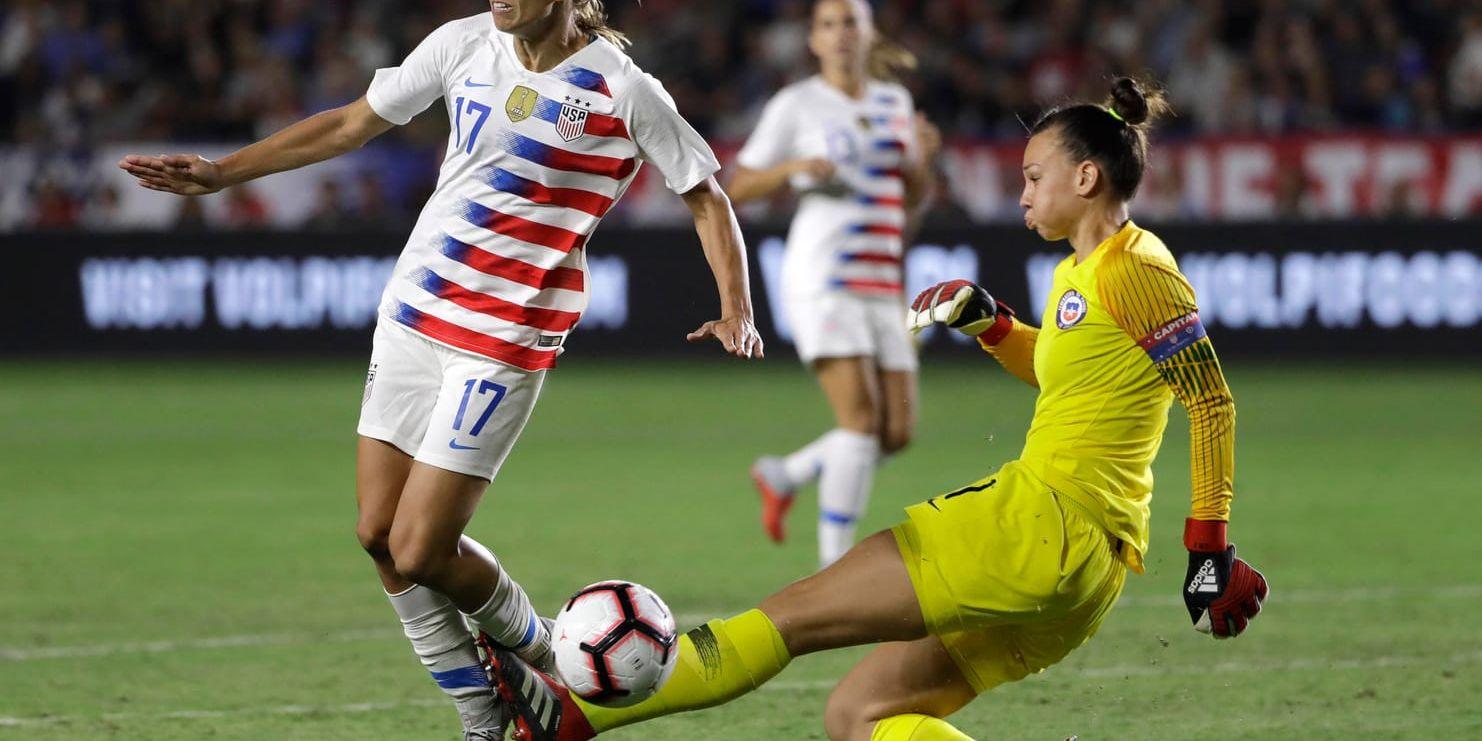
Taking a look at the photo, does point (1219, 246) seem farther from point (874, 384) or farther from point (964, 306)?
point (964, 306)

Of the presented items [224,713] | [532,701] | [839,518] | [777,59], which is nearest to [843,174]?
[839,518]

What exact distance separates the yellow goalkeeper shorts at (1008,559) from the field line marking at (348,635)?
2.79 meters

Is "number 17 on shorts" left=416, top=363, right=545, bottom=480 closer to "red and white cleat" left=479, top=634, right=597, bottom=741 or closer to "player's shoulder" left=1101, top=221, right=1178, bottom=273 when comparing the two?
"red and white cleat" left=479, top=634, right=597, bottom=741

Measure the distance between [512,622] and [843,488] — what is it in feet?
9.64

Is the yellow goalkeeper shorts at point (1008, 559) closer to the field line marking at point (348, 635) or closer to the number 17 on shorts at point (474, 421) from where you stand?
the number 17 on shorts at point (474, 421)

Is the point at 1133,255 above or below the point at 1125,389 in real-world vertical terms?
A: above

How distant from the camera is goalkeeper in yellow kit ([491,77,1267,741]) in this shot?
4102 millimetres

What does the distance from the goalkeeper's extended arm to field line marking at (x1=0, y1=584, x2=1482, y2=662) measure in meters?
2.36

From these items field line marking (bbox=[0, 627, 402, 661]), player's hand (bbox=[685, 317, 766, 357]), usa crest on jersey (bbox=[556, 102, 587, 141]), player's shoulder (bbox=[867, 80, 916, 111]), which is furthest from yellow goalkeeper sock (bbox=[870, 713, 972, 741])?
player's shoulder (bbox=[867, 80, 916, 111])

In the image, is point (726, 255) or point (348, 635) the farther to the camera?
point (348, 635)

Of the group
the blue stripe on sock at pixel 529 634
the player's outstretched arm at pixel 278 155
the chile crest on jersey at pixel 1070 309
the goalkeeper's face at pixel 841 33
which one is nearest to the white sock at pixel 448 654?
the blue stripe on sock at pixel 529 634

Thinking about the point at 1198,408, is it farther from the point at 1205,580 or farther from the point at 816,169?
the point at 816,169

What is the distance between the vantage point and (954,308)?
15.2ft

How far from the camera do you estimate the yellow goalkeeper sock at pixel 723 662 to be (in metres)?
4.18
